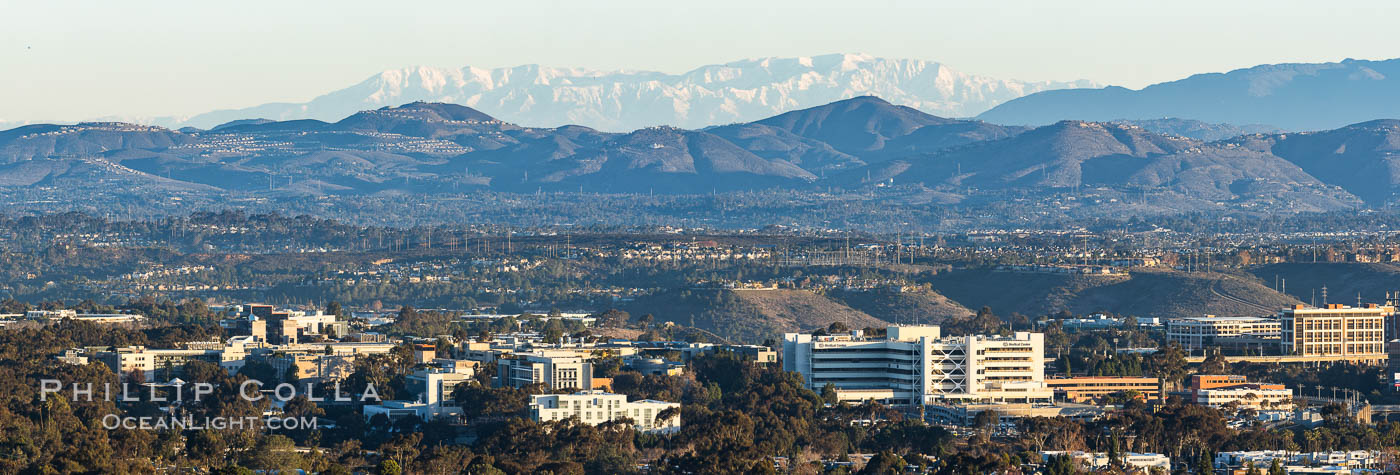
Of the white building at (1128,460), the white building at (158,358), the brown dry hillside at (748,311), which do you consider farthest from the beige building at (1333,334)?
the white building at (1128,460)

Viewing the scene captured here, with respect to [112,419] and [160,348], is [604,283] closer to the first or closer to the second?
[160,348]

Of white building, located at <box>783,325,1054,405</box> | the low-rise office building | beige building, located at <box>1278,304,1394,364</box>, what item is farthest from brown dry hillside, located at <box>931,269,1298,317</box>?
white building, located at <box>783,325,1054,405</box>

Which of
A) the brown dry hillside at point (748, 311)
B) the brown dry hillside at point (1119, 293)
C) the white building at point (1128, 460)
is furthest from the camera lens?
the brown dry hillside at point (1119, 293)

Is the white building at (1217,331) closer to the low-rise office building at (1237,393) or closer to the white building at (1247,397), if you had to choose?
the low-rise office building at (1237,393)

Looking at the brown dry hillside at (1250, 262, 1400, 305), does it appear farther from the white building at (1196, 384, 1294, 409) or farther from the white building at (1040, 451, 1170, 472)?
the white building at (1040, 451, 1170, 472)

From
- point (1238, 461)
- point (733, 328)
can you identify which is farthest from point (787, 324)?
point (1238, 461)

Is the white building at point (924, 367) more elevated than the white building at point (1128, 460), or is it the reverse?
the white building at point (924, 367)
